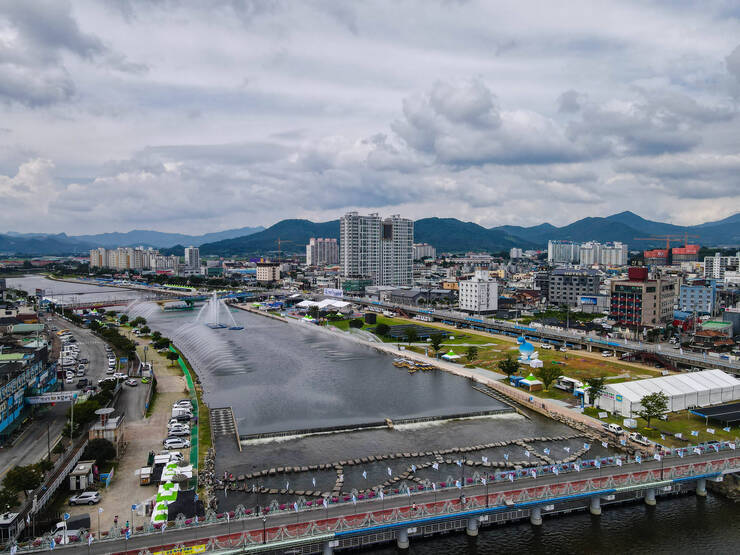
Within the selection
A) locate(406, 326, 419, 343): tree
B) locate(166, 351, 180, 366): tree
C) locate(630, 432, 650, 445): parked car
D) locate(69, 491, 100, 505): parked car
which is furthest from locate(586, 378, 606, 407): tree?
locate(166, 351, 180, 366): tree

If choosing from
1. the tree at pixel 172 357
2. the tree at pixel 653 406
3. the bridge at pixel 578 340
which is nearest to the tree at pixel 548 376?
the tree at pixel 653 406

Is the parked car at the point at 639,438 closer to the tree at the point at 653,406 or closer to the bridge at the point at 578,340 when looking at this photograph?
the tree at the point at 653,406

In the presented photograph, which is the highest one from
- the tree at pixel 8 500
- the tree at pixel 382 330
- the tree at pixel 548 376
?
the tree at pixel 8 500

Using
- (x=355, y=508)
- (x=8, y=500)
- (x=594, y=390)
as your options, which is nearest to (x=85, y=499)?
(x=8, y=500)

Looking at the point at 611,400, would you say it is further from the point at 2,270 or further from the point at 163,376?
the point at 2,270

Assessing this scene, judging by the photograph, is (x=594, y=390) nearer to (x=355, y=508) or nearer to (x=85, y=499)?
(x=355, y=508)

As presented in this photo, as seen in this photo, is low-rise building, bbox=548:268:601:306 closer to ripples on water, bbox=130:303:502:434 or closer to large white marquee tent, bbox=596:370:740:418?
ripples on water, bbox=130:303:502:434

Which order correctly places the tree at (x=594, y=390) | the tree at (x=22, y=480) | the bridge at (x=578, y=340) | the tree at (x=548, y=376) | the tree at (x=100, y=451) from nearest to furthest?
the tree at (x=22, y=480) < the tree at (x=100, y=451) < the tree at (x=594, y=390) < the tree at (x=548, y=376) < the bridge at (x=578, y=340)
